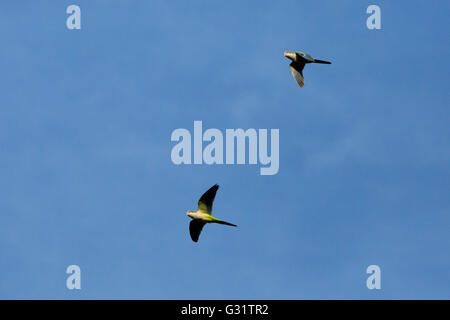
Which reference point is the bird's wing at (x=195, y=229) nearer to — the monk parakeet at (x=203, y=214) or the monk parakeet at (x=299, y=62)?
the monk parakeet at (x=203, y=214)

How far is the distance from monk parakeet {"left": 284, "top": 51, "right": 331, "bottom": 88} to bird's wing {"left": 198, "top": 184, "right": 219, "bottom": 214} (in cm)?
1270

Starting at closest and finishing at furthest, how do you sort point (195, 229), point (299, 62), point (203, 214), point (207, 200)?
point (207, 200) → point (203, 214) → point (195, 229) → point (299, 62)

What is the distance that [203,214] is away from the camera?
5106 cm

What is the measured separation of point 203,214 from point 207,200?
3.54 ft

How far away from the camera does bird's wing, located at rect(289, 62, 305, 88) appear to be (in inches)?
2279

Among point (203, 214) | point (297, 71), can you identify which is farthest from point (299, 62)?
point (203, 214)

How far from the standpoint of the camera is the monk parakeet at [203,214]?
165 feet

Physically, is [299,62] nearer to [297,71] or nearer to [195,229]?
[297,71]

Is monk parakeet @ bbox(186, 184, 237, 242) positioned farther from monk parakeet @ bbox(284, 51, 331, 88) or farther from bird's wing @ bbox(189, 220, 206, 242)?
monk parakeet @ bbox(284, 51, 331, 88)
